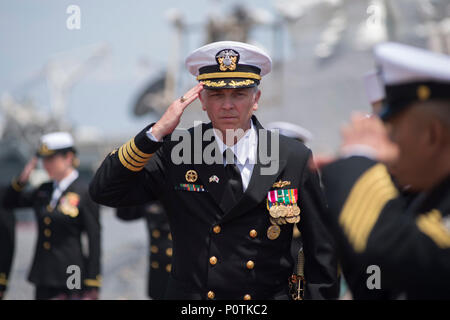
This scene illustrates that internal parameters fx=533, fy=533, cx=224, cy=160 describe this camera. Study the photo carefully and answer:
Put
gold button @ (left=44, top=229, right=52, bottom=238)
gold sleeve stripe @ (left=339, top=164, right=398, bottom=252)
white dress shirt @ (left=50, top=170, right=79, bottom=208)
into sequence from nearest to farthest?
1. gold sleeve stripe @ (left=339, top=164, right=398, bottom=252)
2. gold button @ (left=44, top=229, right=52, bottom=238)
3. white dress shirt @ (left=50, top=170, right=79, bottom=208)

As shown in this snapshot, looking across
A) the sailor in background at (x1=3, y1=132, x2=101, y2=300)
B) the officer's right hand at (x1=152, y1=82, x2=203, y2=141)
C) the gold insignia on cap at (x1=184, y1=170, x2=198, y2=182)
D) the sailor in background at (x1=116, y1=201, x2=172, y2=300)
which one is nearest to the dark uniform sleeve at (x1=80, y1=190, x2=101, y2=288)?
the sailor in background at (x1=3, y1=132, x2=101, y2=300)

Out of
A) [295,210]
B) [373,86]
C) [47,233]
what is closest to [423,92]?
[373,86]

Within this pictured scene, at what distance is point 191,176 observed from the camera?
2.96 meters

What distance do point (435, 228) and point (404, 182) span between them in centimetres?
19

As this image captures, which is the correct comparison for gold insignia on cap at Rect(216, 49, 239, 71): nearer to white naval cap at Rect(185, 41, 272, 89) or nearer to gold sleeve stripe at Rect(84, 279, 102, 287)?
white naval cap at Rect(185, 41, 272, 89)

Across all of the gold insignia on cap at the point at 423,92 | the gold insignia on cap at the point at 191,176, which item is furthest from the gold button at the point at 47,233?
the gold insignia on cap at the point at 423,92

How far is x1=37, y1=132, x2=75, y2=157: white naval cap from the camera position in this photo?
18.5 ft

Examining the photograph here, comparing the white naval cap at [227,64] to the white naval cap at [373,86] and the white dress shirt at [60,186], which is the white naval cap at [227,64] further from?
the white dress shirt at [60,186]

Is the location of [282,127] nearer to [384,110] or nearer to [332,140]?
[384,110]

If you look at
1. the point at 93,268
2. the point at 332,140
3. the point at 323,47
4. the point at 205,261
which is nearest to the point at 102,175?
the point at 205,261

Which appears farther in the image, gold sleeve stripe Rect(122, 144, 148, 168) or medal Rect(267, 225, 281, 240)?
medal Rect(267, 225, 281, 240)

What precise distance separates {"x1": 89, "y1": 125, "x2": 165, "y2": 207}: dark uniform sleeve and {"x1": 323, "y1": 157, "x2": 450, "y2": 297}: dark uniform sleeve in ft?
3.65

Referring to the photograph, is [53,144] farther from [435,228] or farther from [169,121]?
[435,228]

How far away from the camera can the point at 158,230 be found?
5.65 metres
